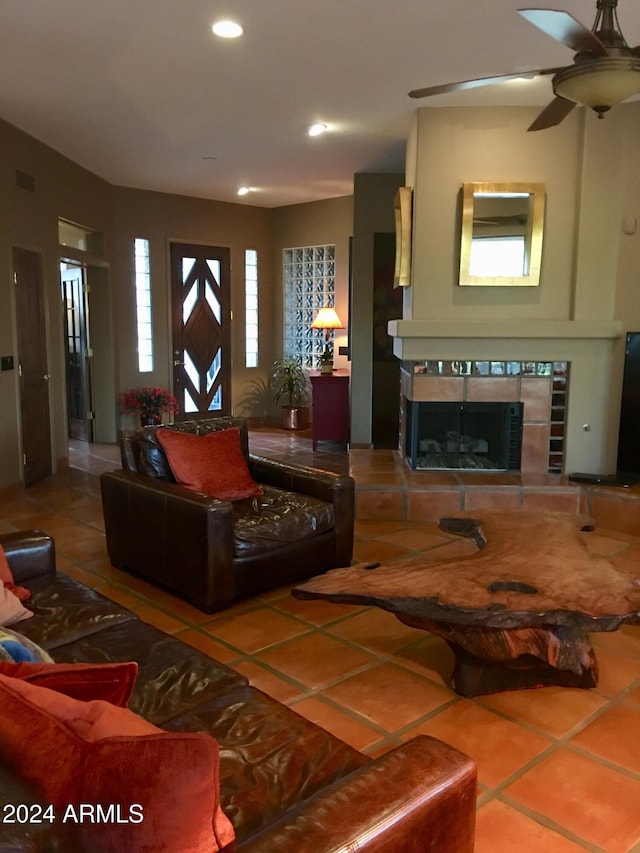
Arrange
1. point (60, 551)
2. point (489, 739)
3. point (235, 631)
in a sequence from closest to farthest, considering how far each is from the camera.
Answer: point (489, 739)
point (235, 631)
point (60, 551)

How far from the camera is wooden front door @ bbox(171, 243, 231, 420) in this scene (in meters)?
8.33

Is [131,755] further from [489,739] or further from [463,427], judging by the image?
[463,427]

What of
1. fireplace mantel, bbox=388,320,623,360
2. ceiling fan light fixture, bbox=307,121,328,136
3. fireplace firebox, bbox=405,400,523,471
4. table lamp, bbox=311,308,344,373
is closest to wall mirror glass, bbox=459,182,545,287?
fireplace mantel, bbox=388,320,623,360

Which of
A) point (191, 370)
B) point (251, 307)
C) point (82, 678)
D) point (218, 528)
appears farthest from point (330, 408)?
point (82, 678)

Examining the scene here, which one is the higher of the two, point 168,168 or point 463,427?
point 168,168

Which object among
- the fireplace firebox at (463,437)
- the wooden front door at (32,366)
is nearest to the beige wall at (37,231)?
the wooden front door at (32,366)

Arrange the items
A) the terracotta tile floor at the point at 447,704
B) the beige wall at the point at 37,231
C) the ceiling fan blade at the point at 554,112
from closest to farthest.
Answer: the terracotta tile floor at the point at 447,704 → the ceiling fan blade at the point at 554,112 → the beige wall at the point at 37,231

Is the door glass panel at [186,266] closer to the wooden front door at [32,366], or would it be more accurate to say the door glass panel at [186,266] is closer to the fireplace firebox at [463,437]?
the wooden front door at [32,366]

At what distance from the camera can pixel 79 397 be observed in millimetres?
7809

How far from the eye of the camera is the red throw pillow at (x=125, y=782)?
1.03 metres

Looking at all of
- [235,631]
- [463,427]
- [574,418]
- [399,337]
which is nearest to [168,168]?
[399,337]

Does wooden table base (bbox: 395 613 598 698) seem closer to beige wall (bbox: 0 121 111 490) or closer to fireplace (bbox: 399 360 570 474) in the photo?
fireplace (bbox: 399 360 570 474)

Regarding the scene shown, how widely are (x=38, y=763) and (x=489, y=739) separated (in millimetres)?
1726

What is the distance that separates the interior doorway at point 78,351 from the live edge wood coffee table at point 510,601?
571 centimetres
